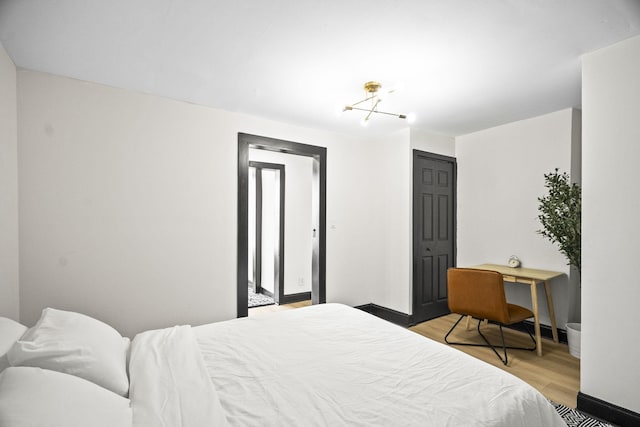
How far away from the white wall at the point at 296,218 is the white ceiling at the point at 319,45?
1913 millimetres

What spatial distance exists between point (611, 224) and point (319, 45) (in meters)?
2.28

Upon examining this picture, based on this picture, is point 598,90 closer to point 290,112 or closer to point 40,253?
point 290,112

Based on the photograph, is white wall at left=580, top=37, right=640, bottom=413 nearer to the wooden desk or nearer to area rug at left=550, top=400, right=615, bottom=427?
area rug at left=550, top=400, right=615, bottom=427

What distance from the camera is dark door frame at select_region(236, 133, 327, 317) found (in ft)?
10.9

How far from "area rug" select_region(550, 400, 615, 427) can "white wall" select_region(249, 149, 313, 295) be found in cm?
348

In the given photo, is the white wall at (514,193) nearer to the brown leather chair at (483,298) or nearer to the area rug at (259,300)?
the brown leather chair at (483,298)

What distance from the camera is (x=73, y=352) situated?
1.30m

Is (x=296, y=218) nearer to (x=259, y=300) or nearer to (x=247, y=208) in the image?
(x=259, y=300)

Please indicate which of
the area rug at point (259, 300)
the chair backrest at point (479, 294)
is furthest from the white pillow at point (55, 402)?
the area rug at point (259, 300)

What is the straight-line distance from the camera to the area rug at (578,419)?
200 cm

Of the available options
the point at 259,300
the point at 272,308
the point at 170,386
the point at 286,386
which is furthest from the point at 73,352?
the point at 259,300

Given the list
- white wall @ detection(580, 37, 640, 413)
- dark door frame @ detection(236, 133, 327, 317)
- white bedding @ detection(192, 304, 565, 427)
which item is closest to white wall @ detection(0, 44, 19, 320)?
white bedding @ detection(192, 304, 565, 427)

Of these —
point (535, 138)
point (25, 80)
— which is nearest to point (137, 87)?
point (25, 80)

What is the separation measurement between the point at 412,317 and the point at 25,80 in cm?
443
